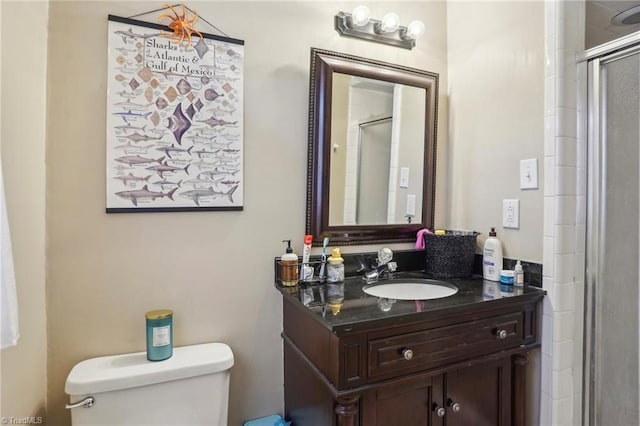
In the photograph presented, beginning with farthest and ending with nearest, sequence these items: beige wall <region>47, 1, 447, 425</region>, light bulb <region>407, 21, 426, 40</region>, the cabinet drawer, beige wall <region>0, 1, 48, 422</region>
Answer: light bulb <region>407, 21, 426, 40</region>
beige wall <region>47, 1, 447, 425</region>
the cabinet drawer
beige wall <region>0, 1, 48, 422</region>

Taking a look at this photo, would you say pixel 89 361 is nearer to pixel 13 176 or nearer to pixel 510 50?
pixel 13 176

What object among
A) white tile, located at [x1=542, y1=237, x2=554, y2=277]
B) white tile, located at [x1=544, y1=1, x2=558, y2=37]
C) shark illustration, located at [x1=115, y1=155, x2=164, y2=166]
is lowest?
white tile, located at [x1=542, y1=237, x2=554, y2=277]

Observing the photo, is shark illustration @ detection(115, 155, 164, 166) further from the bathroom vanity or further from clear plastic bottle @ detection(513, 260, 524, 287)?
clear plastic bottle @ detection(513, 260, 524, 287)

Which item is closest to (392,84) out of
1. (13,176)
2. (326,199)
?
(326,199)

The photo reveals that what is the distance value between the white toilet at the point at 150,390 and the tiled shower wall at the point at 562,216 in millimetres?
1225

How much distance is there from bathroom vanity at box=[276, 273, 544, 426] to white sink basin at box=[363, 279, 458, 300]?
0.08m

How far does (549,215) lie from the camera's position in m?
1.31

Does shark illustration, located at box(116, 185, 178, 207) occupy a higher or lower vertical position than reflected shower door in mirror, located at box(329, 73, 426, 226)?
lower

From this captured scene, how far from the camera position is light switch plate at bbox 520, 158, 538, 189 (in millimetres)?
1362

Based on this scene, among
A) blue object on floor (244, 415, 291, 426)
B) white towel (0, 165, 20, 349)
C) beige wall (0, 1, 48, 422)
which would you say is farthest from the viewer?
blue object on floor (244, 415, 291, 426)

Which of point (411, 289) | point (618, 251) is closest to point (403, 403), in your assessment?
point (411, 289)

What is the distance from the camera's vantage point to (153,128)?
4.12 ft

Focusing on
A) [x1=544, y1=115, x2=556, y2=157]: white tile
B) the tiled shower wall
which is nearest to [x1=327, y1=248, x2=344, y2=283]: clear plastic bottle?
the tiled shower wall

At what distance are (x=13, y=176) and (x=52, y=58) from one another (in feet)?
1.52
